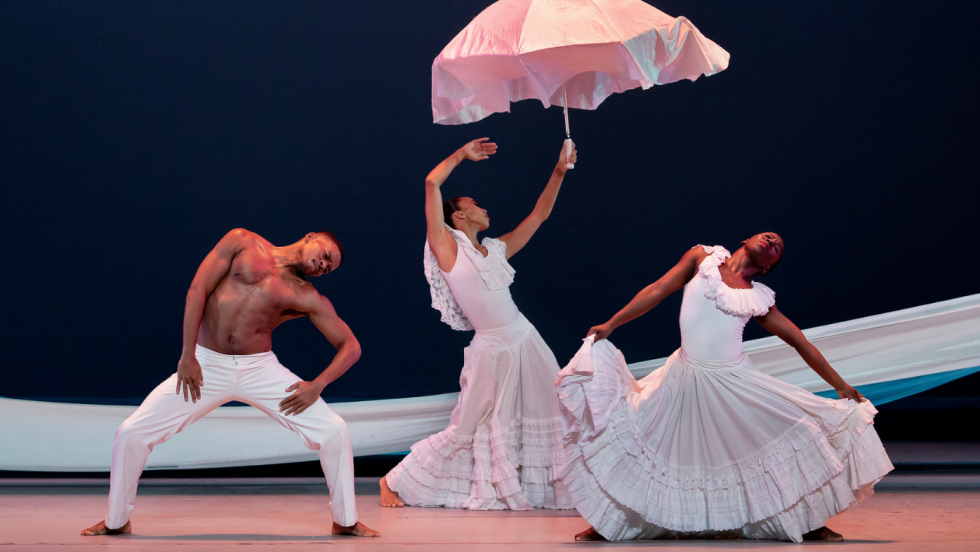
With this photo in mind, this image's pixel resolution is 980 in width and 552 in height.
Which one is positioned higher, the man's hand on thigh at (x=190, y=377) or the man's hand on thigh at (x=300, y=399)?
the man's hand on thigh at (x=190, y=377)

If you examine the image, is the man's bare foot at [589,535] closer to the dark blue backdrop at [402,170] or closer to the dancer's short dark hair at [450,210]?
the dancer's short dark hair at [450,210]

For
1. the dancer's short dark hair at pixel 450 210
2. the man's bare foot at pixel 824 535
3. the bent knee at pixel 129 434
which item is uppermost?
the dancer's short dark hair at pixel 450 210

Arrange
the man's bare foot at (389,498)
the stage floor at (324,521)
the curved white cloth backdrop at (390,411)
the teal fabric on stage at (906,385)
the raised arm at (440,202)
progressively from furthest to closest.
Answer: the teal fabric on stage at (906,385) < the curved white cloth backdrop at (390,411) < the man's bare foot at (389,498) < the raised arm at (440,202) < the stage floor at (324,521)

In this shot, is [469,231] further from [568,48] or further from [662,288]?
[662,288]

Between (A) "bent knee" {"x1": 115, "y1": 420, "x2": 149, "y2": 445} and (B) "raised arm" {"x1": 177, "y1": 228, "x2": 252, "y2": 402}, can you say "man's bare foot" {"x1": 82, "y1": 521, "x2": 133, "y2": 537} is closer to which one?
(A) "bent knee" {"x1": 115, "y1": 420, "x2": 149, "y2": 445}

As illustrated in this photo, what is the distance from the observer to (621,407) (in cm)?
323

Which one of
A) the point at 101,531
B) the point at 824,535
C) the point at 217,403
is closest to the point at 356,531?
the point at 217,403

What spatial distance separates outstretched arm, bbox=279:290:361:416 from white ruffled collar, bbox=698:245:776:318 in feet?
4.42

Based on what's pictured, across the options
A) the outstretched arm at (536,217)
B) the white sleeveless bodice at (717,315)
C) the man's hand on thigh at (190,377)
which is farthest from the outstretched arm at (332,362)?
the white sleeveless bodice at (717,315)

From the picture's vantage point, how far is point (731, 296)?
3.31 m

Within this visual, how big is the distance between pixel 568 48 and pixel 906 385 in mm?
2794

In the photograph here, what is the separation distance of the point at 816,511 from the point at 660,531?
0.55 meters

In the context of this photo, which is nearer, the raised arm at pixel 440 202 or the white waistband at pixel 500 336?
the raised arm at pixel 440 202

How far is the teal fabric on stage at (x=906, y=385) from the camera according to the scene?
4871 mm
